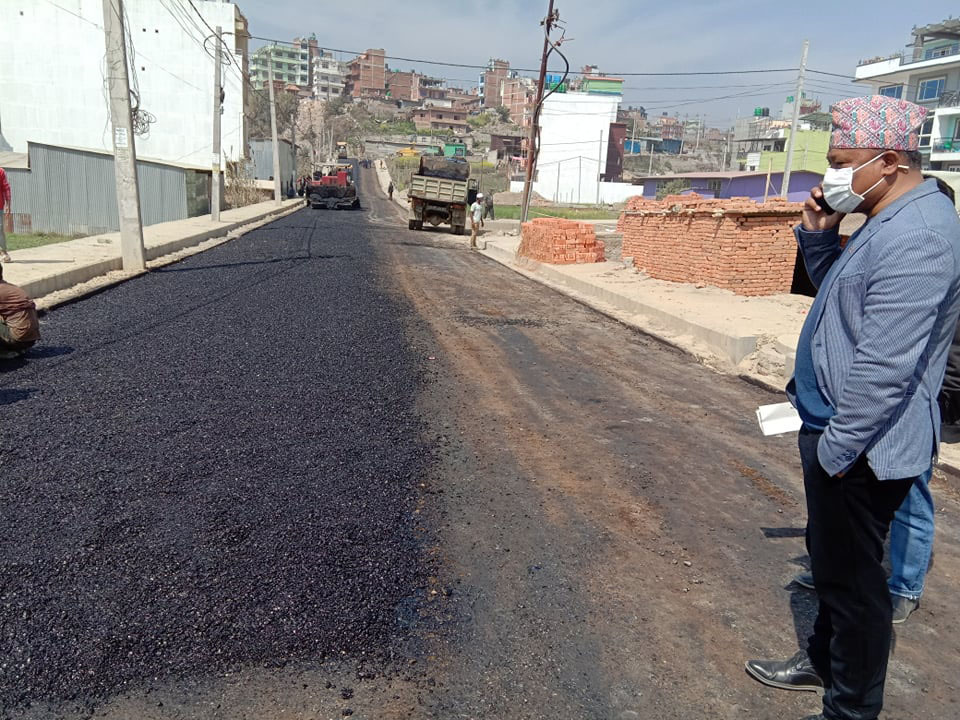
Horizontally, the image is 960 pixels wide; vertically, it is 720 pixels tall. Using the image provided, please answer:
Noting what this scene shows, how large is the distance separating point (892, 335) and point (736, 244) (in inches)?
406

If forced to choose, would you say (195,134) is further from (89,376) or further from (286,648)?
(286,648)

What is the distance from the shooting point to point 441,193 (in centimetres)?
2698

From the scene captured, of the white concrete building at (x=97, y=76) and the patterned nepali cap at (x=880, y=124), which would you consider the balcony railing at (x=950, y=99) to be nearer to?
the white concrete building at (x=97, y=76)

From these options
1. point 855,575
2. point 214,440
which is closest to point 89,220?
point 214,440

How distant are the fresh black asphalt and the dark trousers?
145 centimetres

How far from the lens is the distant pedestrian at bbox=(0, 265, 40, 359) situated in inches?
247

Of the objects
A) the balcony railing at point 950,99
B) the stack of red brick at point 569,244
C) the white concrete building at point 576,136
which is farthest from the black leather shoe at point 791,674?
the white concrete building at point 576,136

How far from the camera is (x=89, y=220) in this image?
26.5 m

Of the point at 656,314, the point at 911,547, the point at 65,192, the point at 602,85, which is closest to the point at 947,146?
the point at 656,314

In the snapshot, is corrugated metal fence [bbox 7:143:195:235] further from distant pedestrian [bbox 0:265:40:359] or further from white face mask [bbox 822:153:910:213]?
white face mask [bbox 822:153:910:213]

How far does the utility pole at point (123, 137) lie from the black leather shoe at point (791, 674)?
42.3 feet

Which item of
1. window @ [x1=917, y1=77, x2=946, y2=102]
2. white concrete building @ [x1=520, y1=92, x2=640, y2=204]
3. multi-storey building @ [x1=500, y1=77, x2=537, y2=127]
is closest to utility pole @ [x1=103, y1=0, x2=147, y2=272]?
window @ [x1=917, y1=77, x2=946, y2=102]

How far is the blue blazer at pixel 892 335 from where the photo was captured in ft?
6.22

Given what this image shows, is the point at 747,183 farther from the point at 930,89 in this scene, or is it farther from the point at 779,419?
the point at 779,419
